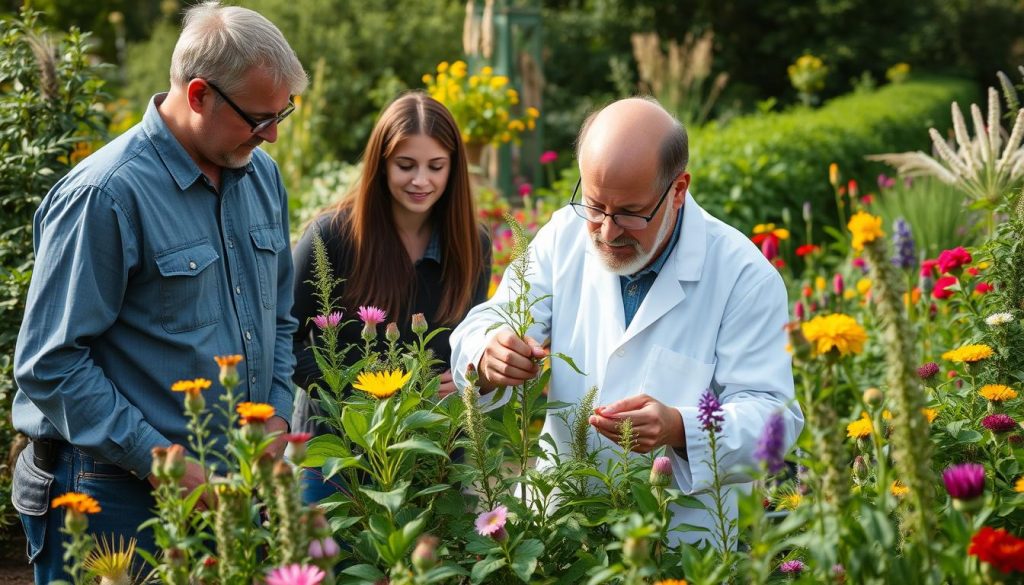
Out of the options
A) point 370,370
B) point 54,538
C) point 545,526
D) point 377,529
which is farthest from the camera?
Result: point 54,538

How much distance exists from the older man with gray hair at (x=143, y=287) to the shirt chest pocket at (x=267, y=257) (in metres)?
0.07

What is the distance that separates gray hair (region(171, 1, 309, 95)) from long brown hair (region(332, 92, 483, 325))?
99cm

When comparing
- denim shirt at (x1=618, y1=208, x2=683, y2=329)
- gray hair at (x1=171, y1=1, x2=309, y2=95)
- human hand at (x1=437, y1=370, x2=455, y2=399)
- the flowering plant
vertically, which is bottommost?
the flowering plant

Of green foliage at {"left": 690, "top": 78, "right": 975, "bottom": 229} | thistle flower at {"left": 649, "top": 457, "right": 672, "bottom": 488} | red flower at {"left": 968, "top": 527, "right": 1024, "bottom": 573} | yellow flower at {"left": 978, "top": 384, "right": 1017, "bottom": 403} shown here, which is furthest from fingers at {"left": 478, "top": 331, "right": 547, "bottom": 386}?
A: green foliage at {"left": 690, "top": 78, "right": 975, "bottom": 229}

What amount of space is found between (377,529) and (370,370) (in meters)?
0.55

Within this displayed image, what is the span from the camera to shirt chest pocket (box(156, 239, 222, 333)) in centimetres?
224

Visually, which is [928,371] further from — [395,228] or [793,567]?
[395,228]

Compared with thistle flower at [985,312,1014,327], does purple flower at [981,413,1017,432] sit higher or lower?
lower

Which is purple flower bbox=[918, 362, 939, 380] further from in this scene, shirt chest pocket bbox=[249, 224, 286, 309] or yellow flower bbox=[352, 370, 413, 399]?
shirt chest pocket bbox=[249, 224, 286, 309]

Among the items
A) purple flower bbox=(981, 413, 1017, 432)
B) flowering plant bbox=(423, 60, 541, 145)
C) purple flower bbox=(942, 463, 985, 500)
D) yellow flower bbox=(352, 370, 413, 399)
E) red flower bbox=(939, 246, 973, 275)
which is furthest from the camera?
flowering plant bbox=(423, 60, 541, 145)

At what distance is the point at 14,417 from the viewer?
91.7 inches

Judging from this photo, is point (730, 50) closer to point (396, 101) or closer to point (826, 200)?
point (826, 200)

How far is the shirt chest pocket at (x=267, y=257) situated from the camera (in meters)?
2.53

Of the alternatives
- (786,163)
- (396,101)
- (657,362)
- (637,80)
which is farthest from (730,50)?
(657,362)
